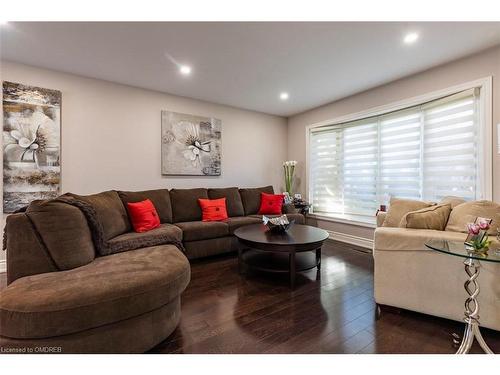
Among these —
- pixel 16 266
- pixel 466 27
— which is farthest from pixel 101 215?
pixel 466 27

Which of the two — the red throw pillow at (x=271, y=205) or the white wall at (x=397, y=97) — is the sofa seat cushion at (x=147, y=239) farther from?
the white wall at (x=397, y=97)

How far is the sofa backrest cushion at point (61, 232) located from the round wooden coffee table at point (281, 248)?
1.45 metres

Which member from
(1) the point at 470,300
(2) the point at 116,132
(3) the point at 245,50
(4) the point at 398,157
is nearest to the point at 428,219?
(1) the point at 470,300

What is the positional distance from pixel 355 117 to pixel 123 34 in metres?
3.43

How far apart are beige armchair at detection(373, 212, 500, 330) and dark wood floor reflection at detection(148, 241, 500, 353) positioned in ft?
0.42

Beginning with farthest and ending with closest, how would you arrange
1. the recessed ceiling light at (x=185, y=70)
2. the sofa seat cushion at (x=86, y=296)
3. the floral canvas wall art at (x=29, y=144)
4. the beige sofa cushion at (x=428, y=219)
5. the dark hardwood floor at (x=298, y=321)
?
the recessed ceiling light at (x=185, y=70) → the floral canvas wall art at (x=29, y=144) → the beige sofa cushion at (x=428, y=219) → the dark hardwood floor at (x=298, y=321) → the sofa seat cushion at (x=86, y=296)

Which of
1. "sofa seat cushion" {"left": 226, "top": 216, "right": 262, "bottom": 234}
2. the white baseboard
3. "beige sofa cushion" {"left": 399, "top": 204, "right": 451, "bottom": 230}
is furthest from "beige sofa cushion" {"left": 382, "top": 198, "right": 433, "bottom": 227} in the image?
"sofa seat cushion" {"left": 226, "top": 216, "right": 262, "bottom": 234}

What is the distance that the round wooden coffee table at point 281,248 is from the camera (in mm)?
2279

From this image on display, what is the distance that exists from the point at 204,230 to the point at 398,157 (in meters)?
3.00

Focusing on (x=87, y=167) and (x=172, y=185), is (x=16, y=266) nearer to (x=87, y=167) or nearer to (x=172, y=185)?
(x=87, y=167)

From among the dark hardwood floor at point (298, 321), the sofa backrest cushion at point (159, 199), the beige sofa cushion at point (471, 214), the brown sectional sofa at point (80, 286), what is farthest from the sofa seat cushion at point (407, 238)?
the sofa backrest cushion at point (159, 199)

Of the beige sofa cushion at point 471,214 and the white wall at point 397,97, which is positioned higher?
the white wall at point 397,97

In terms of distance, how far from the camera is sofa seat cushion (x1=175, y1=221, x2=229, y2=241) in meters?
2.99

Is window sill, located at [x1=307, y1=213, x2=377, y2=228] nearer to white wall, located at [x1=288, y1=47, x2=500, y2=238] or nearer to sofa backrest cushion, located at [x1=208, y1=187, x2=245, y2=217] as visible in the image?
white wall, located at [x1=288, y1=47, x2=500, y2=238]
